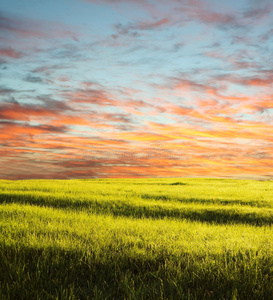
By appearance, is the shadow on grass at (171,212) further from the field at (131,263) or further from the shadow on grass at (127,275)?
the shadow on grass at (127,275)

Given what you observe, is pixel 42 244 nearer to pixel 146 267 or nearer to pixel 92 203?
pixel 146 267

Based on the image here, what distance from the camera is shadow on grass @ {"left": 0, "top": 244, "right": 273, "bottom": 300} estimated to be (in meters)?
4.70

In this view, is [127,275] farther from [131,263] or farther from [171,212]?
[171,212]

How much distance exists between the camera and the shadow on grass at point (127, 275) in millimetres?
4699

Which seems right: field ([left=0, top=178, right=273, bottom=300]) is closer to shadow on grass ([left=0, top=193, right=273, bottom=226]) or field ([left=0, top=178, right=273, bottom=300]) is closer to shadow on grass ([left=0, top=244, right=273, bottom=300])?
shadow on grass ([left=0, top=244, right=273, bottom=300])

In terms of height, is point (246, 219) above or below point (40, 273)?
below

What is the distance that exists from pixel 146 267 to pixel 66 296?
6.34 feet

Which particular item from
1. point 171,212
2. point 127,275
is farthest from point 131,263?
point 171,212

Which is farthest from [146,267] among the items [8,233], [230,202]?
[230,202]

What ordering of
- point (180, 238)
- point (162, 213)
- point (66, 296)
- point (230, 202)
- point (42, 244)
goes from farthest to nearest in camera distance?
point (230, 202)
point (162, 213)
point (180, 238)
point (42, 244)
point (66, 296)

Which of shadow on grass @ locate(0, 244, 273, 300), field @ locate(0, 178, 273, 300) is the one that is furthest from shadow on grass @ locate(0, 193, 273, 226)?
shadow on grass @ locate(0, 244, 273, 300)

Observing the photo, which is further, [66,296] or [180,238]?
[180,238]

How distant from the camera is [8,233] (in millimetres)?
7961

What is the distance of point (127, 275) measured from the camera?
17.7 ft
